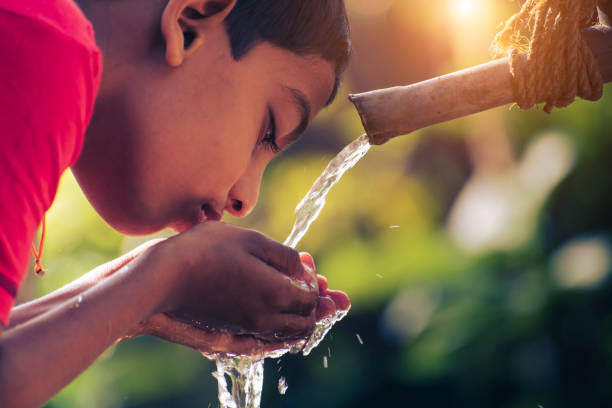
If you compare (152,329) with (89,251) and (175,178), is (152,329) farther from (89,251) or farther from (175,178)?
(89,251)

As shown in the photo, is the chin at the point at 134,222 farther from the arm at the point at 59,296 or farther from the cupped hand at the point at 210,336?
the cupped hand at the point at 210,336

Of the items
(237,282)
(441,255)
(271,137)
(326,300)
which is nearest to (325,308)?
(326,300)

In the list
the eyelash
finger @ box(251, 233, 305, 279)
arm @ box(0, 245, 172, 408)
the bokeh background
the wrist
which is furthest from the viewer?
the bokeh background

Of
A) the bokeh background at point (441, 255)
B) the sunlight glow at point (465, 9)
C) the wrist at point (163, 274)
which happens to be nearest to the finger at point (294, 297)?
the wrist at point (163, 274)

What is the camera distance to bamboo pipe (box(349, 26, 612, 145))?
108 cm

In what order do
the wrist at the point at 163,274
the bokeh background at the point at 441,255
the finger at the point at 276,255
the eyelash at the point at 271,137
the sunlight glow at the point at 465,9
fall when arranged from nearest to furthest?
the wrist at the point at 163,274 → the finger at the point at 276,255 → the eyelash at the point at 271,137 → the bokeh background at the point at 441,255 → the sunlight glow at the point at 465,9

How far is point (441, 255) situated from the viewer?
239 cm

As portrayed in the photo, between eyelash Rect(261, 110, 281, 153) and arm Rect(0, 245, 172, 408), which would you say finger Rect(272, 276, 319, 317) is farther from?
eyelash Rect(261, 110, 281, 153)

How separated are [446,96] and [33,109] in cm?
64

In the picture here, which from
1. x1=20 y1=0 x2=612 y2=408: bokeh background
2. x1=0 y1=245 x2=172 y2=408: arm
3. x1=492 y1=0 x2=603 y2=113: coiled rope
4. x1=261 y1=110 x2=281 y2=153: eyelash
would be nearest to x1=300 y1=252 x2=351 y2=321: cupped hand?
x1=261 y1=110 x2=281 y2=153: eyelash

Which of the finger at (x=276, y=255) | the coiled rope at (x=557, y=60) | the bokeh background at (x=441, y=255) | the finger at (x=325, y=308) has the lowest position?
the bokeh background at (x=441, y=255)

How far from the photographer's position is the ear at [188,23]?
1.04 metres

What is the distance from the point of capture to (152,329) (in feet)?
3.62

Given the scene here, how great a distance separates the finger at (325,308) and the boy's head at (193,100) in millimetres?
242
